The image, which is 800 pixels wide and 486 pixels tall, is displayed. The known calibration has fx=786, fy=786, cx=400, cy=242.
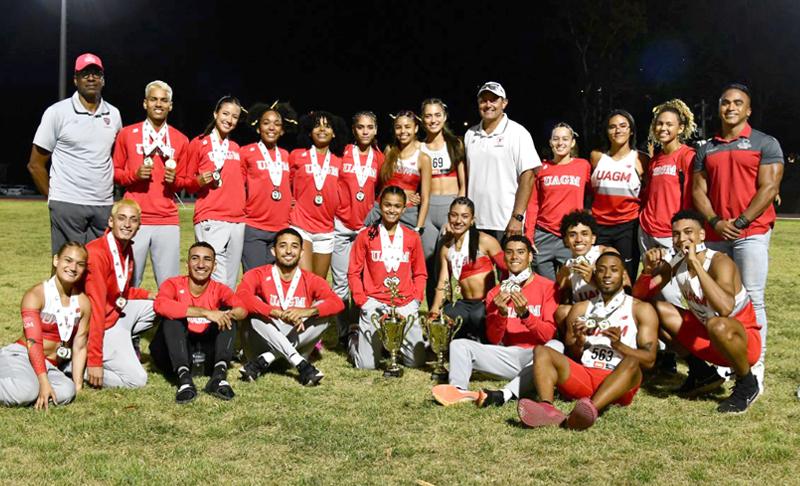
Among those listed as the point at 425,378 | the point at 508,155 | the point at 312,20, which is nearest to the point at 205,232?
the point at 425,378

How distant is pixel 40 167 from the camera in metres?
6.54

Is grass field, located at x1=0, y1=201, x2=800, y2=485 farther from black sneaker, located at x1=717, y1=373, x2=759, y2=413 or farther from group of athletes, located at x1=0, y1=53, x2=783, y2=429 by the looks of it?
group of athletes, located at x1=0, y1=53, x2=783, y2=429

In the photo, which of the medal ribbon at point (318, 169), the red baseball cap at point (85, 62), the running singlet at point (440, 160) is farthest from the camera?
the medal ribbon at point (318, 169)

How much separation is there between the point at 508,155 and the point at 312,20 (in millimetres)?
30625

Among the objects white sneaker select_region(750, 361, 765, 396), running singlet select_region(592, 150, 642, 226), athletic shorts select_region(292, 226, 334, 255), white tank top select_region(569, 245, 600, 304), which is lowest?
white sneaker select_region(750, 361, 765, 396)

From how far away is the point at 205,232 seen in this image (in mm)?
6785

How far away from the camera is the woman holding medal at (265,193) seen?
7.03 metres

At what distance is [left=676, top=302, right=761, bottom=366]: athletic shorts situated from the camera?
17.8 ft

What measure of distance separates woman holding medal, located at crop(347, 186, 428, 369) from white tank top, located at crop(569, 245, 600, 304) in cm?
132

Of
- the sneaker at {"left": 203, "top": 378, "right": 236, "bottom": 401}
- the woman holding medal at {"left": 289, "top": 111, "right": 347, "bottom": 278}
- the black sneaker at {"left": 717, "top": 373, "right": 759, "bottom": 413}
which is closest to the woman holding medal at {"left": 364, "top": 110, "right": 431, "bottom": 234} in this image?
the woman holding medal at {"left": 289, "top": 111, "right": 347, "bottom": 278}

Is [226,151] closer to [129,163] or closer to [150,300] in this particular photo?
[129,163]

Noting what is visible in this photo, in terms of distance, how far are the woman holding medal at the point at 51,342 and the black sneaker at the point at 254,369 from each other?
115 centimetres

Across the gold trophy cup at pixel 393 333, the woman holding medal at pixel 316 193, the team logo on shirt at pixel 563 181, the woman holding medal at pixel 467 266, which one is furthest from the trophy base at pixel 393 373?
the team logo on shirt at pixel 563 181

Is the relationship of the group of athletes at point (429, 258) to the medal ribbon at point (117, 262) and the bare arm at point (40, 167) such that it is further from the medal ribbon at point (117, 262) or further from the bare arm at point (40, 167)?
the bare arm at point (40, 167)
